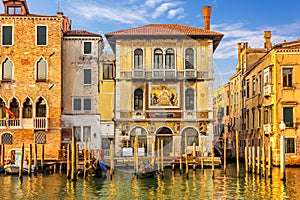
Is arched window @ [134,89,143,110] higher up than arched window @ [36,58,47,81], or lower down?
lower down

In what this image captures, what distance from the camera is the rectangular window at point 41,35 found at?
84.7 feet

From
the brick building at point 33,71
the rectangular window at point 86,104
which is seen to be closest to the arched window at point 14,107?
the brick building at point 33,71

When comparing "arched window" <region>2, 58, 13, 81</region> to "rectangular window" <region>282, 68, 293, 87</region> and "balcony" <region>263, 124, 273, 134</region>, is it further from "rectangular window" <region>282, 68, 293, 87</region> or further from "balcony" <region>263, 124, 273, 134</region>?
"rectangular window" <region>282, 68, 293, 87</region>

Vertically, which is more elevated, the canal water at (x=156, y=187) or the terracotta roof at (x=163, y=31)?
the terracotta roof at (x=163, y=31)

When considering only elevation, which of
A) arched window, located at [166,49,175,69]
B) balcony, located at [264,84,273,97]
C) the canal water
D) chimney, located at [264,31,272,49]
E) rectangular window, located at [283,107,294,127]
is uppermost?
chimney, located at [264,31,272,49]

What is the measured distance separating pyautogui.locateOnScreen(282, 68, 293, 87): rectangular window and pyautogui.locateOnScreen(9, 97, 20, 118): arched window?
12401mm

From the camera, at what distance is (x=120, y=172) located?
74.3 ft

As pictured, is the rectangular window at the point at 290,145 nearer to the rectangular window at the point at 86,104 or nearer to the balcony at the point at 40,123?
the rectangular window at the point at 86,104

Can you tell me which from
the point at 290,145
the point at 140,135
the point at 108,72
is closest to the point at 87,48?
the point at 108,72

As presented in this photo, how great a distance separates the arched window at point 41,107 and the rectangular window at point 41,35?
265cm

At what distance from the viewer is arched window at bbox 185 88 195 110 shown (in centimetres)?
2617

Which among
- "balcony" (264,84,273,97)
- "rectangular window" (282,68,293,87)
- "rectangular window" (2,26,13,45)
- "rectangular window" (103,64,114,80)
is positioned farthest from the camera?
"rectangular window" (103,64,114,80)

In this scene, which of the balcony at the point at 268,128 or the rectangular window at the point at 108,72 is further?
the rectangular window at the point at 108,72

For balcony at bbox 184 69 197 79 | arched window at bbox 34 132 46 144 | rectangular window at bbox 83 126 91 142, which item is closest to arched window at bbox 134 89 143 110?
balcony at bbox 184 69 197 79
